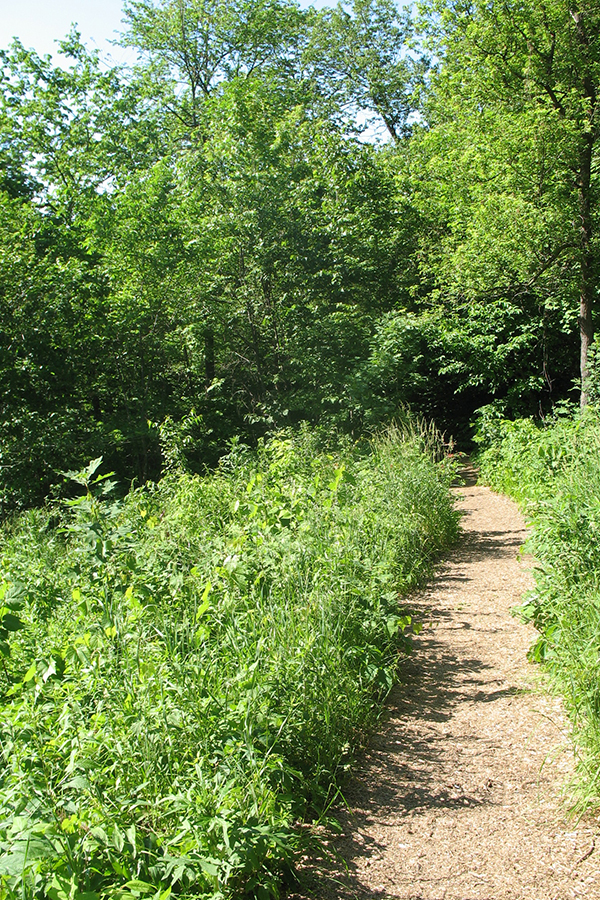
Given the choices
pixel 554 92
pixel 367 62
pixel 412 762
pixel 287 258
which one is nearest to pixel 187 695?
pixel 412 762

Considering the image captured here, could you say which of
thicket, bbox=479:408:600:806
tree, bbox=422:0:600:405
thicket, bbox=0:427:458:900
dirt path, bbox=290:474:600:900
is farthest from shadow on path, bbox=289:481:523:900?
tree, bbox=422:0:600:405

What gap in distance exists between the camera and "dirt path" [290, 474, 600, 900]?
2.47 m

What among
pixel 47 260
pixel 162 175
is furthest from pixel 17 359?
pixel 162 175

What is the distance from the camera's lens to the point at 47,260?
12.6 metres

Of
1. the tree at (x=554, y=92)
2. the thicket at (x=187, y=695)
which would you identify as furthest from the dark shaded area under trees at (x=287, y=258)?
the thicket at (x=187, y=695)

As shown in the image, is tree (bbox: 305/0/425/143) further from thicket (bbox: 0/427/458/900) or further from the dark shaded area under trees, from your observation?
thicket (bbox: 0/427/458/900)

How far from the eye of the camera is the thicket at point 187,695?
2113 millimetres

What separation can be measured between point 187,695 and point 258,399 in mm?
11661

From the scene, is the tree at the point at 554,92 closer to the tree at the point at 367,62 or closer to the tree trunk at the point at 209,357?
the tree trunk at the point at 209,357

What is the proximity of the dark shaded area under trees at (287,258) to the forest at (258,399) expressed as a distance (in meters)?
0.07

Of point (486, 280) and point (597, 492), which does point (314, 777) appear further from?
point (486, 280)

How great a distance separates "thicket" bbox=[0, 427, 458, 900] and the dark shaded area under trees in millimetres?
5650

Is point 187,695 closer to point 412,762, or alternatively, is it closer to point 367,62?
point 412,762

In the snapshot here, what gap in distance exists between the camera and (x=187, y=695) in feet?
8.64
